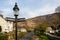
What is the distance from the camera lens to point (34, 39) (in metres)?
34.2

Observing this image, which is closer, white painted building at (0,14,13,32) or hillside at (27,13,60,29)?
hillside at (27,13,60,29)

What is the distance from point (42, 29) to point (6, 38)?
40.1 feet

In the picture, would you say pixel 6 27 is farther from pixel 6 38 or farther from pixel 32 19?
pixel 6 38

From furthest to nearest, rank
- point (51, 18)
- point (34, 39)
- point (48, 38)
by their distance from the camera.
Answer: point (51, 18)
point (48, 38)
point (34, 39)

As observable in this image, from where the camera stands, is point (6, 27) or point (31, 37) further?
point (6, 27)

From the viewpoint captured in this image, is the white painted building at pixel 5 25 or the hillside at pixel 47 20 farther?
the white painted building at pixel 5 25

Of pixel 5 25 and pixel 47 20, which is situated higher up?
pixel 47 20

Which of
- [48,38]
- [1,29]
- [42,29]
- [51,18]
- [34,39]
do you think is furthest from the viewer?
[51,18]

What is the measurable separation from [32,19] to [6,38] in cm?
2549

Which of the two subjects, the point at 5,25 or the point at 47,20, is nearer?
the point at 5,25

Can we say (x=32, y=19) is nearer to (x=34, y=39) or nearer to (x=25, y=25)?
(x=25, y=25)

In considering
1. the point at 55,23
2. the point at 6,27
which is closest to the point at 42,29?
the point at 55,23

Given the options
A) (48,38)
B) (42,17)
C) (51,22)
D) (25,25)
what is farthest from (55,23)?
(48,38)

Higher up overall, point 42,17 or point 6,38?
point 42,17
